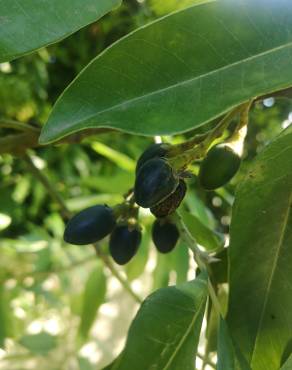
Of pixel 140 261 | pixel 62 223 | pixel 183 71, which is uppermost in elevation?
pixel 183 71

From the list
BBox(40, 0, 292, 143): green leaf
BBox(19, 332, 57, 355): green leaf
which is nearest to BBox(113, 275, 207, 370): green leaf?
BBox(40, 0, 292, 143): green leaf

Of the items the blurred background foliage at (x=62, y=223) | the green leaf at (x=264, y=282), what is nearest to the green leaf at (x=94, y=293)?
the blurred background foliage at (x=62, y=223)

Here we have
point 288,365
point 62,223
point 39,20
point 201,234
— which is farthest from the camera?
point 62,223

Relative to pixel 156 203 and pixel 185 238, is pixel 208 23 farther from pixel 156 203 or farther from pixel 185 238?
pixel 185 238

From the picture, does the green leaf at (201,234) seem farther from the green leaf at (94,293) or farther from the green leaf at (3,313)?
the green leaf at (3,313)

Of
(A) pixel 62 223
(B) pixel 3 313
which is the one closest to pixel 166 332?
(B) pixel 3 313

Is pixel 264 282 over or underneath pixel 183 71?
underneath

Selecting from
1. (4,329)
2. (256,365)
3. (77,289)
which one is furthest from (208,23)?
(77,289)

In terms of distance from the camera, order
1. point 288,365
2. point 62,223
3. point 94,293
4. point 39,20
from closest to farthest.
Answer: point 39,20 → point 288,365 → point 94,293 → point 62,223

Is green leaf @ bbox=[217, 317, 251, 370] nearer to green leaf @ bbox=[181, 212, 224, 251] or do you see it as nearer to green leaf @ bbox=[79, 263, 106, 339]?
green leaf @ bbox=[181, 212, 224, 251]

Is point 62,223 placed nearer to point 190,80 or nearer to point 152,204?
point 152,204
